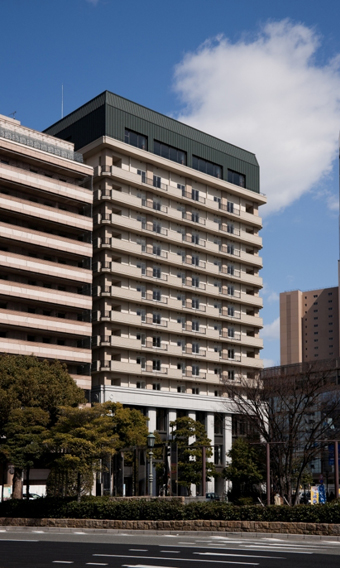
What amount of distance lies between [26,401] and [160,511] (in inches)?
722

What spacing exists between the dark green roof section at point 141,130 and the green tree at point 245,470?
34553mm

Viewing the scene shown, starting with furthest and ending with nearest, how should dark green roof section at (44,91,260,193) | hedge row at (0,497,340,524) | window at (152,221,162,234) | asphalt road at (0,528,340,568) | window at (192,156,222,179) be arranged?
window at (192,156,222,179) < window at (152,221,162,234) < dark green roof section at (44,91,260,193) < hedge row at (0,497,340,524) < asphalt road at (0,528,340,568)

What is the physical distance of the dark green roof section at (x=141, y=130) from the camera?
2921 inches

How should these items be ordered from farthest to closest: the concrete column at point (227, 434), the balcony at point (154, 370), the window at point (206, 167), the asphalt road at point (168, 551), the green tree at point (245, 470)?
the window at point (206, 167) < the concrete column at point (227, 434) < the balcony at point (154, 370) < the green tree at point (245, 470) < the asphalt road at point (168, 551)

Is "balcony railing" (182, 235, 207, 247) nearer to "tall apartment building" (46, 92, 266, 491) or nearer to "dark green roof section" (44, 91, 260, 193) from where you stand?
"tall apartment building" (46, 92, 266, 491)

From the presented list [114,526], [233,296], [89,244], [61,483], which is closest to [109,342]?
[89,244]

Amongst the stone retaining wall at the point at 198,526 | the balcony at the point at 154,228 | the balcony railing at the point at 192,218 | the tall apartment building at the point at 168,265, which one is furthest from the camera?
the balcony railing at the point at 192,218

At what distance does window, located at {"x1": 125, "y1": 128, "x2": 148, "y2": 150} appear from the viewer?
76.0 m

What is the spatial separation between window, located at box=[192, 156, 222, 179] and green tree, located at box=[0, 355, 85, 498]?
122 feet

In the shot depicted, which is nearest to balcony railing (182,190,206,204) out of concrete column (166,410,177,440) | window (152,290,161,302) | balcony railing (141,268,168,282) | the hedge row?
balcony railing (141,268,168,282)

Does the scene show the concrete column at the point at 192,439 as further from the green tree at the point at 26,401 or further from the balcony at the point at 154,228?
the green tree at the point at 26,401

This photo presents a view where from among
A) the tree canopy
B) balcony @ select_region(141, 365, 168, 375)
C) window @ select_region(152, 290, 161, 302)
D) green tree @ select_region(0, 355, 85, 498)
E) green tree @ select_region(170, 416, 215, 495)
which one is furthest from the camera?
window @ select_region(152, 290, 161, 302)

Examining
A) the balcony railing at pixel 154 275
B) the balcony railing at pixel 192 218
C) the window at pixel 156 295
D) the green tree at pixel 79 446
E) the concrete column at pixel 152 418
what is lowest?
the green tree at pixel 79 446

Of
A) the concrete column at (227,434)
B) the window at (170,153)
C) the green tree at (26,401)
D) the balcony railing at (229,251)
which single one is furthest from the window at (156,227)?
the green tree at (26,401)
